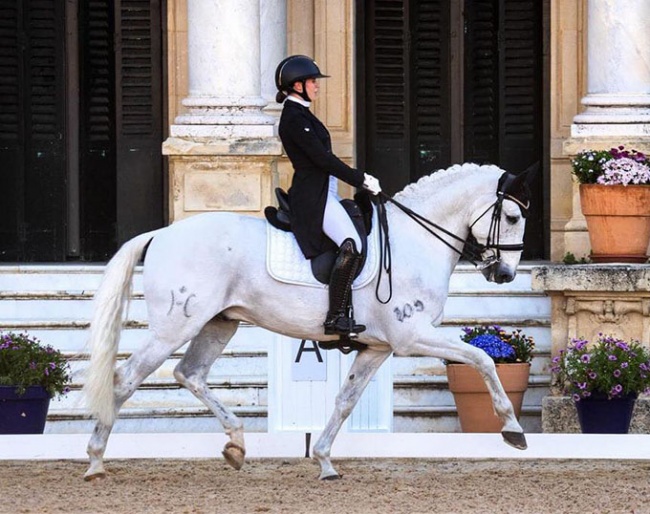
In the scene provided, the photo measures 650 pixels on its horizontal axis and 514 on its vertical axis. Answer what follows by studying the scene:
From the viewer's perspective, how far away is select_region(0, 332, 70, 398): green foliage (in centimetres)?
1223

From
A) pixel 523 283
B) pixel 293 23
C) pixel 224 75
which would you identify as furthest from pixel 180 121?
pixel 523 283

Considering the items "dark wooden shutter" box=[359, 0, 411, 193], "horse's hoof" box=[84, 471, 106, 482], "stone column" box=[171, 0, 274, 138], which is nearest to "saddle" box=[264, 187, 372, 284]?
"horse's hoof" box=[84, 471, 106, 482]

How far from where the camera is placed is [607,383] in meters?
12.7

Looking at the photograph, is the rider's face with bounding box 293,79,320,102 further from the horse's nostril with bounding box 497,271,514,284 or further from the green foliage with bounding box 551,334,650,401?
the green foliage with bounding box 551,334,650,401

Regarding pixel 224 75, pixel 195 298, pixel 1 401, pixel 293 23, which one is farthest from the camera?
pixel 293 23

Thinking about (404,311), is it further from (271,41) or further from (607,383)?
(271,41)

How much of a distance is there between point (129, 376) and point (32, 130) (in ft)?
20.7

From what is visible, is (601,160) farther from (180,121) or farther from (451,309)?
(180,121)

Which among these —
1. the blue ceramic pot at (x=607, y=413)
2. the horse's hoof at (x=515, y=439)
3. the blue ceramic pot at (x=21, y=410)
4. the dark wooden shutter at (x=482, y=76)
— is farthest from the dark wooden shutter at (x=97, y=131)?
the horse's hoof at (x=515, y=439)

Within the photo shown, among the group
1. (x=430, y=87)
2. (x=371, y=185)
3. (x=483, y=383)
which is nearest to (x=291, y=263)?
(x=371, y=185)

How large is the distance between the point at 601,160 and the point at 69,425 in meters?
4.07

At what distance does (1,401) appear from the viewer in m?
12.2

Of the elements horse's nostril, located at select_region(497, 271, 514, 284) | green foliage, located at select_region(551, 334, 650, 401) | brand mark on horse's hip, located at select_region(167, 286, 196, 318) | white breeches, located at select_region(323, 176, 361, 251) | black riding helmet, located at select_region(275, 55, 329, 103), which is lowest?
green foliage, located at select_region(551, 334, 650, 401)

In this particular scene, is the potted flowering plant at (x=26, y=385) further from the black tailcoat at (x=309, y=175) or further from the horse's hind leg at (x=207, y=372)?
the black tailcoat at (x=309, y=175)
